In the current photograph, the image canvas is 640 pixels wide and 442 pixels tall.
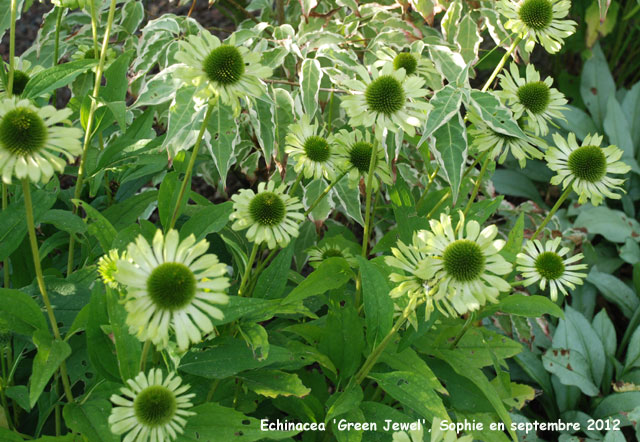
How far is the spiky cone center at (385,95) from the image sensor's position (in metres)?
0.96

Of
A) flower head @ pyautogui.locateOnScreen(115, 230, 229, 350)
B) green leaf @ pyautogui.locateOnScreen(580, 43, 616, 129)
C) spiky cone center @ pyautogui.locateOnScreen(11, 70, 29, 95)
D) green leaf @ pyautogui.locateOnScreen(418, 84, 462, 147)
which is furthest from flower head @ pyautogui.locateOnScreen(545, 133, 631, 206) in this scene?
green leaf @ pyautogui.locateOnScreen(580, 43, 616, 129)

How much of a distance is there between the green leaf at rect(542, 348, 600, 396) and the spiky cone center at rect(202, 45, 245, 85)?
1202mm

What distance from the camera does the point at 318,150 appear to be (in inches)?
43.3

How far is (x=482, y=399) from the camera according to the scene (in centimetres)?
112

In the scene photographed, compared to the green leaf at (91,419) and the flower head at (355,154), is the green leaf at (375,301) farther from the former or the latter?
the green leaf at (91,419)

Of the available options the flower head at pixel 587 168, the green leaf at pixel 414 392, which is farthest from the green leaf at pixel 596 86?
the green leaf at pixel 414 392

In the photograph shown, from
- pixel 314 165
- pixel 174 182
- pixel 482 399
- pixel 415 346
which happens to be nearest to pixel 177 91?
pixel 174 182

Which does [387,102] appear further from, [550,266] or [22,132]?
[22,132]

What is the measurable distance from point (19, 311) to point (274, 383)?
1.27ft

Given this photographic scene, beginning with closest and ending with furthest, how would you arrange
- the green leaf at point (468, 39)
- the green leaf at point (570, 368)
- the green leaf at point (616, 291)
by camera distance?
the green leaf at point (468, 39)
the green leaf at point (570, 368)
the green leaf at point (616, 291)

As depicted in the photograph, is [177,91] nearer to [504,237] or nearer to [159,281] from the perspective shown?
[159,281]

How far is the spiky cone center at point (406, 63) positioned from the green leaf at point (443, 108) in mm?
150

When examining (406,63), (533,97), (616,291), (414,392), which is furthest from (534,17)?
(616,291)

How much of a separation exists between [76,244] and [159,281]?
69 cm
